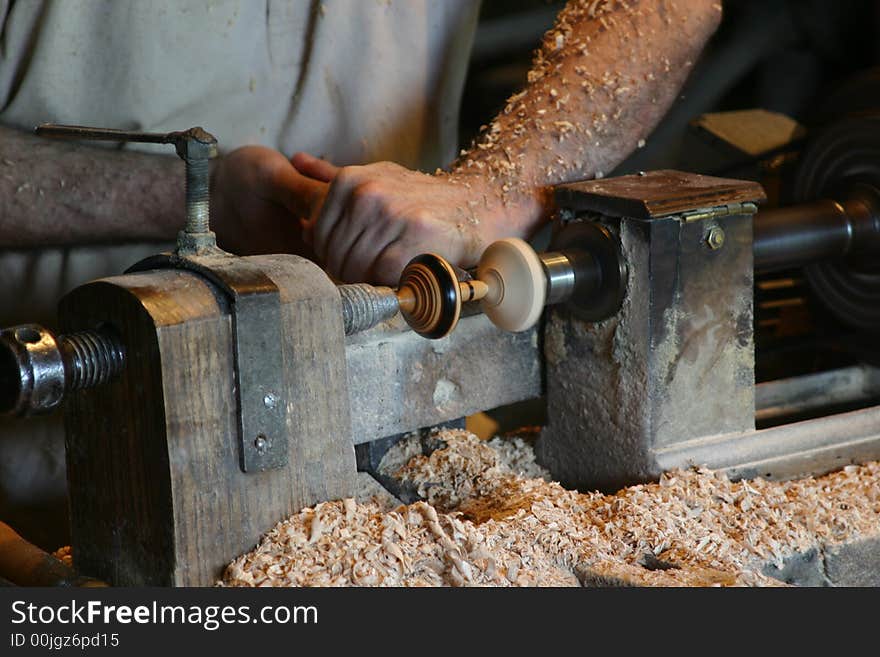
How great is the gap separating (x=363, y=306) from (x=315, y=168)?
0.56m

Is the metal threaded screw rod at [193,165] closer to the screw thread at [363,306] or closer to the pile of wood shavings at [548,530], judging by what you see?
the screw thread at [363,306]

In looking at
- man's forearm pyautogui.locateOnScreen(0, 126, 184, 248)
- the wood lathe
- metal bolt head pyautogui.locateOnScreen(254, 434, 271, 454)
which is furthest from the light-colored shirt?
metal bolt head pyautogui.locateOnScreen(254, 434, 271, 454)

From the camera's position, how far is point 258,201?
1.53m

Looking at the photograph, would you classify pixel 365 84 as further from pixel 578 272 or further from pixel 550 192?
pixel 578 272

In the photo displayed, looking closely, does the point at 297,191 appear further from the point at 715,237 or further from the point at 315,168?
the point at 715,237

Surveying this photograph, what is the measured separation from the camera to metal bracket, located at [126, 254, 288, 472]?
87 centimetres

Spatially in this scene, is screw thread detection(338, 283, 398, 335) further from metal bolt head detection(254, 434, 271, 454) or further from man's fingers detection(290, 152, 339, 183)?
man's fingers detection(290, 152, 339, 183)

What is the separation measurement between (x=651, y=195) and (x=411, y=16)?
76 cm

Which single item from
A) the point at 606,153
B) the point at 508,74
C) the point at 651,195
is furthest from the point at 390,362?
the point at 508,74

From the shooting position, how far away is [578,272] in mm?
1175

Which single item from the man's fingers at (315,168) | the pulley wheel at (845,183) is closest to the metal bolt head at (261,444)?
the man's fingers at (315,168)

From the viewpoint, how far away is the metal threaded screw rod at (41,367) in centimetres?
80

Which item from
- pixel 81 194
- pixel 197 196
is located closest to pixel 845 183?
pixel 197 196

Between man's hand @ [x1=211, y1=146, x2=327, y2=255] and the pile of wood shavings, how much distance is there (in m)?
0.42
